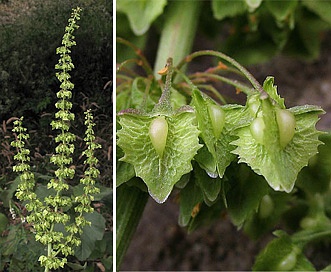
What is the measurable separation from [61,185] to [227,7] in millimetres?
367

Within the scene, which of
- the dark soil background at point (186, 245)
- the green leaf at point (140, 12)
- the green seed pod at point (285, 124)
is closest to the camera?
the green seed pod at point (285, 124)

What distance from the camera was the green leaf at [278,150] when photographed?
46 cm

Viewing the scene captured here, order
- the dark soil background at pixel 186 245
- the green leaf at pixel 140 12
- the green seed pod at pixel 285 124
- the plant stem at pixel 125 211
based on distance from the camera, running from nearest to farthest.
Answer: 1. the green seed pod at pixel 285 124
2. the plant stem at pixel 125 211
3. the green leaf at pixel 140 12
4. the dark soil background at pixel 186 245

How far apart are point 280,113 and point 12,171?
8.5 inches

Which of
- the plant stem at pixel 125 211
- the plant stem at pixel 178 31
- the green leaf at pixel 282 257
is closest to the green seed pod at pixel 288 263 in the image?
the green leaf at pixel 282 257

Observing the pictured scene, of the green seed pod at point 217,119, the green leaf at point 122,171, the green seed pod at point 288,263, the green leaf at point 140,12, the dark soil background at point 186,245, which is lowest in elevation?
the dark soil background at point 186,245

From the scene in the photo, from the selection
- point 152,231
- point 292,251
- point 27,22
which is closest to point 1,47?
point 27,22

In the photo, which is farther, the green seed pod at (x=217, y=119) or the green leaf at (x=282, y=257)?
the green leaf at (x=282, y=257)

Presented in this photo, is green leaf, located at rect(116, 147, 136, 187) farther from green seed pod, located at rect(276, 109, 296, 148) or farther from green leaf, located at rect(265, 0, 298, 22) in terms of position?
green leaf, located at rect(265, 0, 298, 22)

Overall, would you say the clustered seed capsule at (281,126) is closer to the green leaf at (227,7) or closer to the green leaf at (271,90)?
the green leaf at (271,90)

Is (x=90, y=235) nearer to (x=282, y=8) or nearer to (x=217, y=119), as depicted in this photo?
(x=217, y=119)

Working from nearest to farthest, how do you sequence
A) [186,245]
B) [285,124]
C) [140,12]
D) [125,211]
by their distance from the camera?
[285,124], [125,211], [140,12], [186,245]

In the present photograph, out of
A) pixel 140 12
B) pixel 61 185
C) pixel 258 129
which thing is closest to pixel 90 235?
pixel 61 185

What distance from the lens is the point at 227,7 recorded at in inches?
30.5
